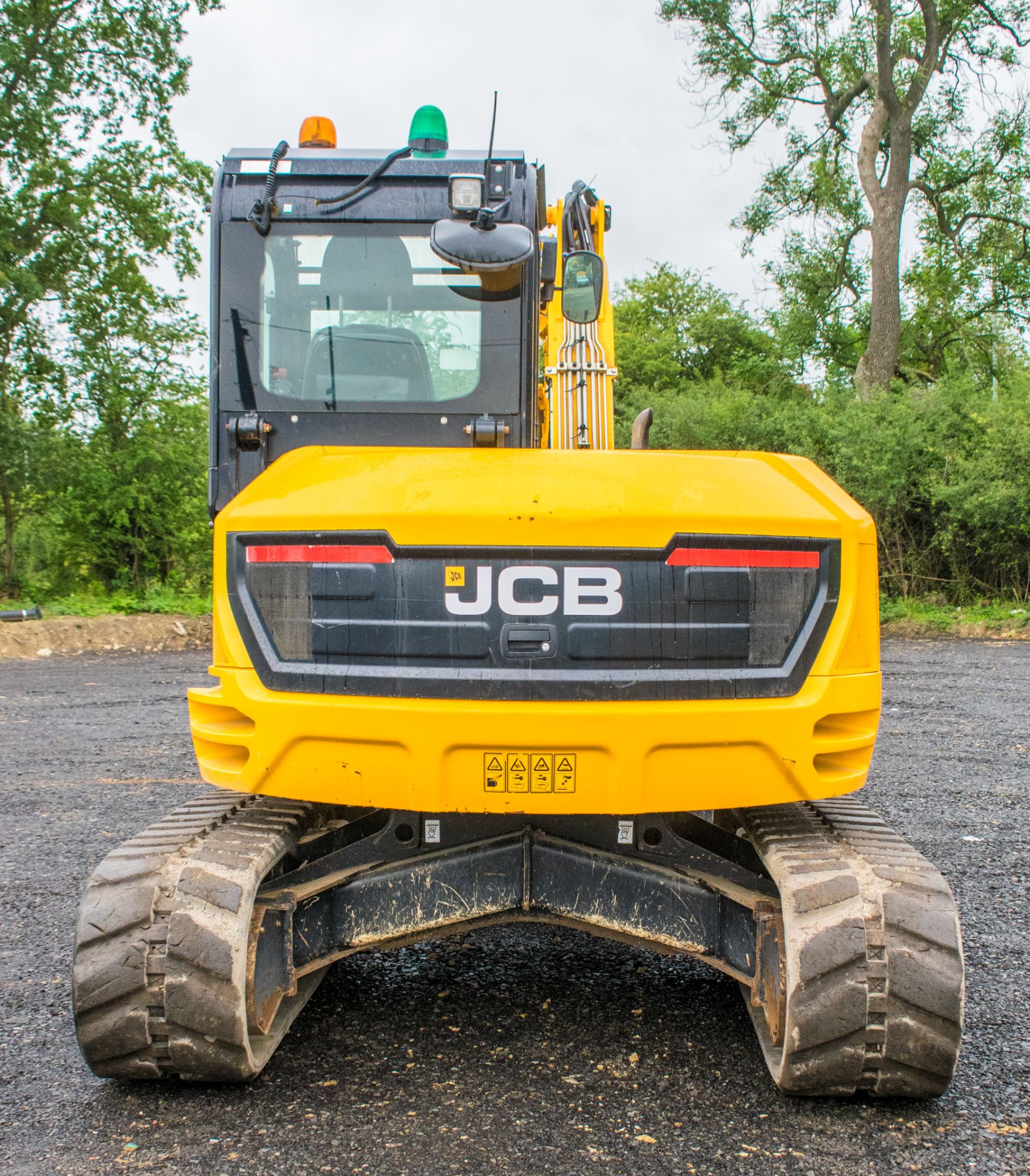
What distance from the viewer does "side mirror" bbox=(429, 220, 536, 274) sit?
3.47 m

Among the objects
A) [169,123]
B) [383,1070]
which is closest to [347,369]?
[383,1070]

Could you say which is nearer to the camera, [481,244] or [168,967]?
[168,967]

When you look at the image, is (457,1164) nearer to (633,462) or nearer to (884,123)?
(633,462)

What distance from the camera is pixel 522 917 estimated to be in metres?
3.21

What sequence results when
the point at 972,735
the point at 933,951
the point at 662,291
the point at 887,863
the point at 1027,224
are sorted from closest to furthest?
the point at 933,951 < the point at 887,863 < the point at 972,735 < the point at 1027,224 < the point at 662,291

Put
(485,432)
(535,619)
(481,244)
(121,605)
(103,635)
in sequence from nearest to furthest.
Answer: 1. (535,619)
2. (481,244)
3. (485,432)
4. (103,635)
5. (121,605)

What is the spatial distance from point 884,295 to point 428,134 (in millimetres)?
19362

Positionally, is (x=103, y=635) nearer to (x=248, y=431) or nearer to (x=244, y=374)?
(x=244, y=374)

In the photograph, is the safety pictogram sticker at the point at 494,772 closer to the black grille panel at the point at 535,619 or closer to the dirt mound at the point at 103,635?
the black grille panel at the point at 535,619

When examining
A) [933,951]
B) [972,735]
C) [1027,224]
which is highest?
[1027,224]

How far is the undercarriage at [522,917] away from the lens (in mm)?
2727

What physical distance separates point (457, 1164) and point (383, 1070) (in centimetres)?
55

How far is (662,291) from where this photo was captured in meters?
40.4

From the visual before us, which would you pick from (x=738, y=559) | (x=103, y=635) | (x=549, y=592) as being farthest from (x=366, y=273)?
(x=103, y=635)
